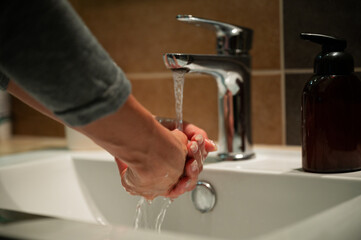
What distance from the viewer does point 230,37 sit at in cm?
71

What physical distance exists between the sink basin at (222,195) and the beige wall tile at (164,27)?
0.20 meters

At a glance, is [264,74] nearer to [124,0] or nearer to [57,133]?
[124,0]

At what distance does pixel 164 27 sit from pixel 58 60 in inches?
22.8

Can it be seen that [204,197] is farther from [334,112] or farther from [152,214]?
[334,112]

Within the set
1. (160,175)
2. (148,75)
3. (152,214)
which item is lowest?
(152,214)

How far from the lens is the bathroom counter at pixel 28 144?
0.93 meters

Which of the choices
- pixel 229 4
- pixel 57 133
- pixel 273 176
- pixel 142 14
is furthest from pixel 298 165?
pixel 57 133

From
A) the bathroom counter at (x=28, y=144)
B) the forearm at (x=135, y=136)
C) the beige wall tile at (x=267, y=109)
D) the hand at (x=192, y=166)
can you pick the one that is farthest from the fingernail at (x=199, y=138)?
the bathroom counter at (x=28, y=144)

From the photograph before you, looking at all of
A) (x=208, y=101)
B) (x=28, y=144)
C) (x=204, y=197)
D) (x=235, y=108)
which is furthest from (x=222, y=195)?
(x=28, y=144)

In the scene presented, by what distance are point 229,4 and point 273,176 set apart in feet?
1.16

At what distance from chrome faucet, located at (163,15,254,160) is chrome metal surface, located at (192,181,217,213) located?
0.07 metres

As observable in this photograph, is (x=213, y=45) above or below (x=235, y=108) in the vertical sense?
A: above

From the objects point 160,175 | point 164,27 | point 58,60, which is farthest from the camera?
point 164,27

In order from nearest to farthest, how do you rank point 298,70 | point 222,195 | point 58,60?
point 58,60
point 222,195
point 298,70
